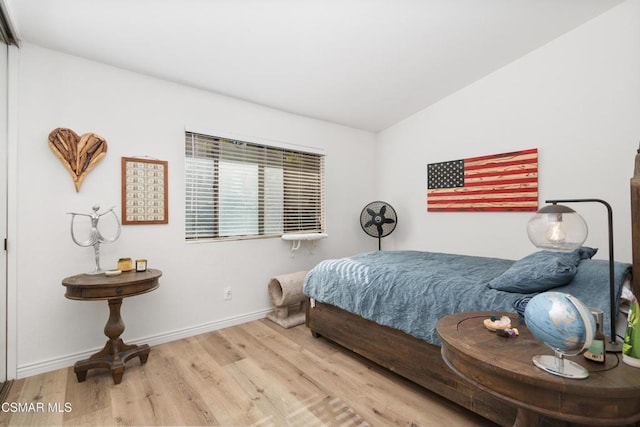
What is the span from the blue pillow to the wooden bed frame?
1.26 ft

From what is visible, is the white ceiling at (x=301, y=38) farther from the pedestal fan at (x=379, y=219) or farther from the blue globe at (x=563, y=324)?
the blue globe at (x=563, y=324)

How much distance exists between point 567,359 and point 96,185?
9.54 feet

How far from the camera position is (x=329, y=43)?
2426mm

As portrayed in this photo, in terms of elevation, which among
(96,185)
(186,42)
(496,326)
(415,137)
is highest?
(186,42)

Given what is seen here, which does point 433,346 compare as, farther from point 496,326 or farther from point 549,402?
point 549,402

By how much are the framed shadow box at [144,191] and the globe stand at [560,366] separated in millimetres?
2636

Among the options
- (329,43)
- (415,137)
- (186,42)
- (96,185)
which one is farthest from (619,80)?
(96,185)

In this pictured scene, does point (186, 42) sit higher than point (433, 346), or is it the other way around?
point (186, 42)

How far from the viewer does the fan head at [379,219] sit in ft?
12.1

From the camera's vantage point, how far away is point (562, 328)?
864 mm

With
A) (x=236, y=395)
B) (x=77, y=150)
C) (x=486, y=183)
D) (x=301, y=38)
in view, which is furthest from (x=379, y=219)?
(x=77, y=150)

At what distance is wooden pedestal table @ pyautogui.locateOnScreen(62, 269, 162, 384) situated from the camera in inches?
74.9

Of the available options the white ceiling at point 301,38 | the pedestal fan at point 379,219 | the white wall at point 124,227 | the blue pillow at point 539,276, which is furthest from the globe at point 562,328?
the pedestal fan at point 379,219

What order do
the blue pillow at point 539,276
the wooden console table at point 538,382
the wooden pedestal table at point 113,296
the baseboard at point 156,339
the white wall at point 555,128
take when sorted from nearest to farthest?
the wooden console table at point 538,382
the blue pillow at point 539,276
the wooden pedestal table at point 113,296
the baseboard at point 156,339
the white wall at point 555,128
